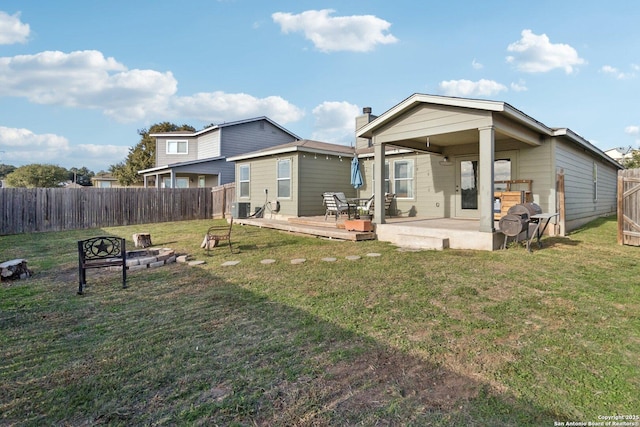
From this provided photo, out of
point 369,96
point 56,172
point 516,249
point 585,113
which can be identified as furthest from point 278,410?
point 56,172

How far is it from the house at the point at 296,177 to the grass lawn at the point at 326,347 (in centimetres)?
651

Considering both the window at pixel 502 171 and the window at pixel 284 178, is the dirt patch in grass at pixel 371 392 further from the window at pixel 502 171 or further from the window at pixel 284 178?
the window at pixel 284 178

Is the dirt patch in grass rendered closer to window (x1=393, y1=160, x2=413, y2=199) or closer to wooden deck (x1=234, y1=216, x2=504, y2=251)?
wooden deck (x1=234, y1=216, x2=504, y2=251)

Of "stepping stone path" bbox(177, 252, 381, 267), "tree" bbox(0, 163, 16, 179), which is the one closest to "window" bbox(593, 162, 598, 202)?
→ "stepping stone path" bbox(177, 252, 381, 267)

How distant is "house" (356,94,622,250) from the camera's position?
6.67 m

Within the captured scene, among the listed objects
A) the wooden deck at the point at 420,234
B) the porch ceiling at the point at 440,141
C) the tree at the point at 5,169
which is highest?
the tree at the point at 5,169

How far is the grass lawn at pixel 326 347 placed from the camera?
1.92 m

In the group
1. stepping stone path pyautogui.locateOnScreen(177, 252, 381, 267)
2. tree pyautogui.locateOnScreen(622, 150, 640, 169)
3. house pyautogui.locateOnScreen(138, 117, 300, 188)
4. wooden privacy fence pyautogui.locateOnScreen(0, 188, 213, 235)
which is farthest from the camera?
tree pyautogui.locateOnScreen(622, 150, 640, 169)

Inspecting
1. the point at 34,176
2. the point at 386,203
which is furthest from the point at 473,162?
the point at 34,176

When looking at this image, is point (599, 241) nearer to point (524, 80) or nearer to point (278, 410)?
point (278, 410)

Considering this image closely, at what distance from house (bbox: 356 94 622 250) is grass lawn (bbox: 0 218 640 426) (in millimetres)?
3185

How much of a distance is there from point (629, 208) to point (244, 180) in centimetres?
1253

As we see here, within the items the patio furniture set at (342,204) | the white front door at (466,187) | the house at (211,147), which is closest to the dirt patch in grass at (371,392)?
the patio furniture set at (342,204)

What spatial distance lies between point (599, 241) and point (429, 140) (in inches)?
184
